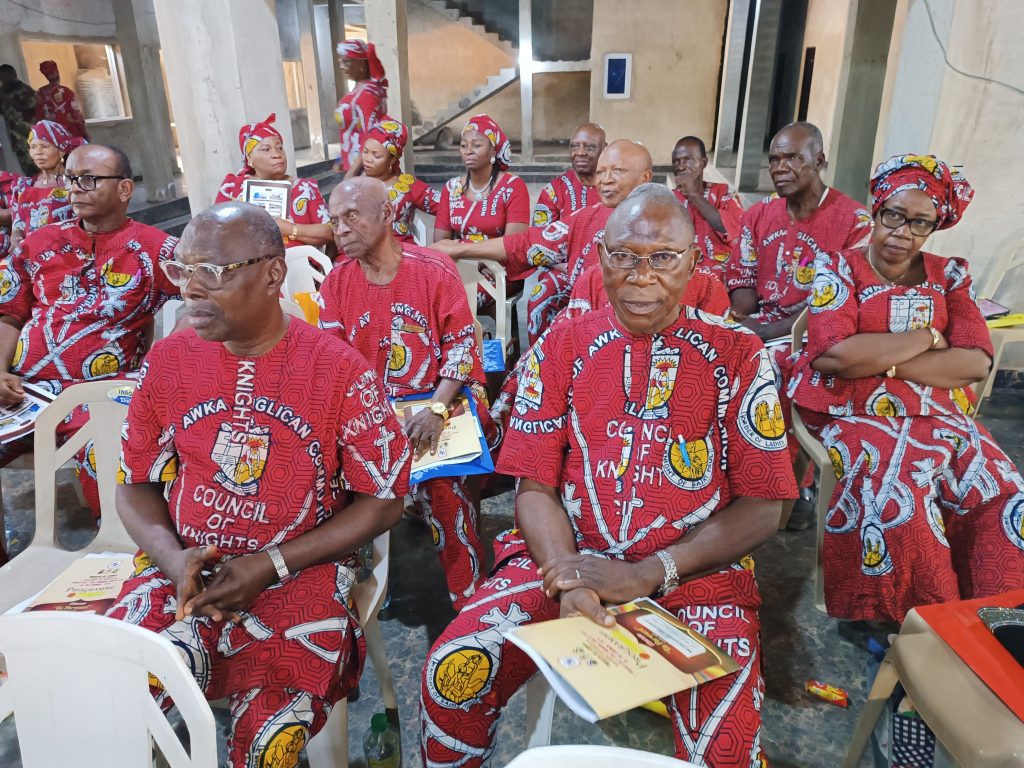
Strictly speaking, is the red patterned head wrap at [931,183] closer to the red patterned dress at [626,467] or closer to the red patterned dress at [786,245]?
the red patterned dress at [786,245]

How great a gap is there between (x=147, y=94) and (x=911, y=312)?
37.6 feet

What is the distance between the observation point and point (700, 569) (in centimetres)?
163

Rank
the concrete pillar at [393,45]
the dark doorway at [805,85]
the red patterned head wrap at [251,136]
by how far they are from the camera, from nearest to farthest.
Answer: the red patterned head wrap at [251,136], the concrete pillar at [393,45], the dark doorway at [805,85]

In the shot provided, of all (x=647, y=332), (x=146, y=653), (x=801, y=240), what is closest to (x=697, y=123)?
(x=801, y=240)

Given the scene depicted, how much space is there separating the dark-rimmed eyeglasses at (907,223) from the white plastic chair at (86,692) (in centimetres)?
239

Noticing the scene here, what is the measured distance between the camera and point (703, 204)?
13.6ft

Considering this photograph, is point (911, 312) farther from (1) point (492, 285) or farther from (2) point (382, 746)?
(1) point (492, 285)

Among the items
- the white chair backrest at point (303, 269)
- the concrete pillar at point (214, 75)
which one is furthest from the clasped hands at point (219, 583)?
the concrete pillar at point (214, 75)

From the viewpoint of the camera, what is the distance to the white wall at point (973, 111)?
3.65 metres

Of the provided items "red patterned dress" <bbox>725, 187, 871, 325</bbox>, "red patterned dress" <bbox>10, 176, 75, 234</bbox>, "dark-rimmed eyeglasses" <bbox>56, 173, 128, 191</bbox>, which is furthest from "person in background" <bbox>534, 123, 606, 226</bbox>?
"red patterned dress" <bbox>10, 176, 75, 234</bbox>

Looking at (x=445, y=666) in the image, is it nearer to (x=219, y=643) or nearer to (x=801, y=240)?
(x=219, y=643)

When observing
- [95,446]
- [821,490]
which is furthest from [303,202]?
[821,490]

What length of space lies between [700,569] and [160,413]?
4.54 feet

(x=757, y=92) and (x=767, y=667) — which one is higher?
(x=757, y=92)
